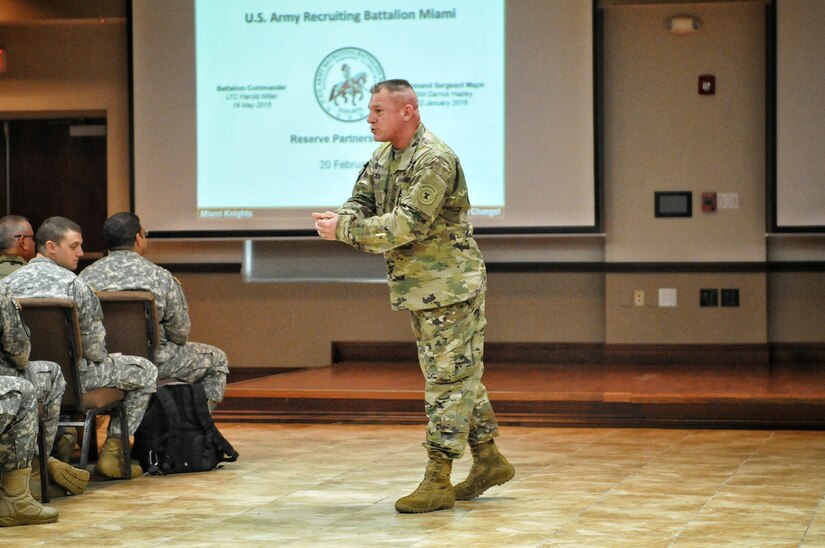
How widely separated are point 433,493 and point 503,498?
0.36m

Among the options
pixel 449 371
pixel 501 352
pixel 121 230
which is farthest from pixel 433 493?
pixel 501 352

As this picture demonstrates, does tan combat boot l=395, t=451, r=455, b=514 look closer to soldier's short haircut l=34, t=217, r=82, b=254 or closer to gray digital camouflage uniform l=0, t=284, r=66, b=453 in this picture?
gray digital camouflage uniform l=0, t=284, r=66, b=453

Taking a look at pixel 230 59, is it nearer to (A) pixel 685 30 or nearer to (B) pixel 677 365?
(A) pixel 685 30

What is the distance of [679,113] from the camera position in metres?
7.65

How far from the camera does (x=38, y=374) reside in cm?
392

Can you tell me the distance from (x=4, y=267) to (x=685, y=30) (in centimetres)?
449

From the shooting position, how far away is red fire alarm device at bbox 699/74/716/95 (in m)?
7.60

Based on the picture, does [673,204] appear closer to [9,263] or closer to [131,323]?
[131,323]

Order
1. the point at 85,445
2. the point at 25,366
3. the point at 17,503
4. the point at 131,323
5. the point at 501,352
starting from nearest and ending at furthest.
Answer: the point at 17,503
the point at 25,366
the point at 85,445
the point at 131,323
the point at 501,352

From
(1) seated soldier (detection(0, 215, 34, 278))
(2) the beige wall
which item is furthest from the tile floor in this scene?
(2) the beige wall

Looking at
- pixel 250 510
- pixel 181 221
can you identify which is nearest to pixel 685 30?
pixel 181 221

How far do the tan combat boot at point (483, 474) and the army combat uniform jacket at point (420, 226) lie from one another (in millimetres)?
561

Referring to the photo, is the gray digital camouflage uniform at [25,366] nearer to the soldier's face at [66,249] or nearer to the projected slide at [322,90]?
the soldier's face at [66,249]

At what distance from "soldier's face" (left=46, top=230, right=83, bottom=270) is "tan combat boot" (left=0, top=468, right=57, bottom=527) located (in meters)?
0.99
